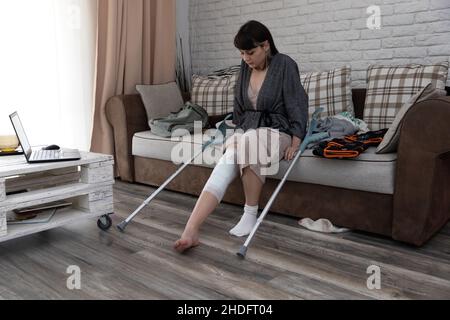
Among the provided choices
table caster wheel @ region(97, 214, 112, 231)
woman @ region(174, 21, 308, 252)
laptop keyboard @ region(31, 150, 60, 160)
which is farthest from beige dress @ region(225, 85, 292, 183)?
laptop keyboard @ region(31, 150, 60, 160)

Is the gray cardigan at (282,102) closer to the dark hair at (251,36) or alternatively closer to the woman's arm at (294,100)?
→ the woman's arm at (294,100)

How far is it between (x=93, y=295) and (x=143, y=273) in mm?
225

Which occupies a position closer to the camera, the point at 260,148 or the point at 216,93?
the point at 260,148

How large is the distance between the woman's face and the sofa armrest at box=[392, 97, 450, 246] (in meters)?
0.74

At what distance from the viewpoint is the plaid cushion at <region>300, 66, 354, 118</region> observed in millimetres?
2658

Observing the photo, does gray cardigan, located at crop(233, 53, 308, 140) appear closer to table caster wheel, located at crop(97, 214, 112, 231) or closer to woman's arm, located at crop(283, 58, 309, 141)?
woman's arm, located at crop(283, 58, 309, 141)

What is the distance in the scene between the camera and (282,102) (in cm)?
224

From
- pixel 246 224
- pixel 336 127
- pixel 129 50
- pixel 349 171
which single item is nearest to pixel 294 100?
pixel 336 127

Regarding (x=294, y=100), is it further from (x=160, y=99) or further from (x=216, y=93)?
(x=160, y=99)

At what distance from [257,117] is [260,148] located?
0.25 m

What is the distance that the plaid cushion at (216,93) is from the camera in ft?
10.4

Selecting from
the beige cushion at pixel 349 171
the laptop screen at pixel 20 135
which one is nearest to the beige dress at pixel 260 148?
the beige cushion at pixel 349 171
